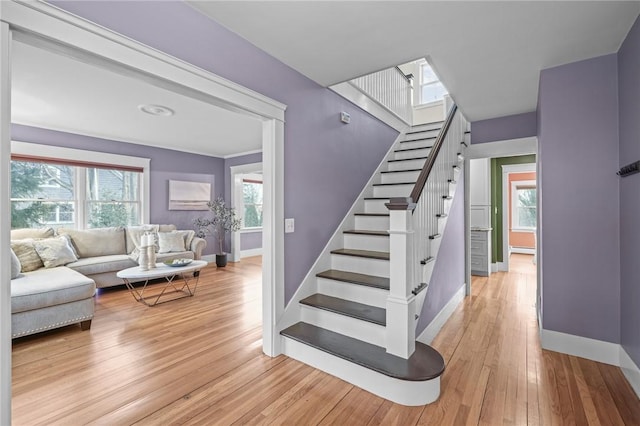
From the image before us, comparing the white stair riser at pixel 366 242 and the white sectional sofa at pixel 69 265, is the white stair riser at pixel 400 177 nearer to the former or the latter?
the white stair riser at pixel 366 242

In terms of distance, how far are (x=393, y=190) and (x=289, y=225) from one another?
1.74m

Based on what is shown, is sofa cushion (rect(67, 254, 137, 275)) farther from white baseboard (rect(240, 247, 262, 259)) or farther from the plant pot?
white baseboard (rect(240, 247, 262, 259))

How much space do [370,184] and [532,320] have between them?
93.1 inches

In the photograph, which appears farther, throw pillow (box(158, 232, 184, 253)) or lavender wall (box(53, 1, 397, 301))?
throw pillow (box(158, 232, 184, 253))

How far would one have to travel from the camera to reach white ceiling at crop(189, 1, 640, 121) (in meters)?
1.84

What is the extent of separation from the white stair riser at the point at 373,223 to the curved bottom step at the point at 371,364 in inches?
54.5

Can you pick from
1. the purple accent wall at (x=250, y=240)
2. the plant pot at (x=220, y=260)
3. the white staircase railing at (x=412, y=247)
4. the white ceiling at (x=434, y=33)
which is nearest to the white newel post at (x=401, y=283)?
the white staircase railing at (x=412, y=247)

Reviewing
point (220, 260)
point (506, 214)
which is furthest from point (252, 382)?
point (506, 214)

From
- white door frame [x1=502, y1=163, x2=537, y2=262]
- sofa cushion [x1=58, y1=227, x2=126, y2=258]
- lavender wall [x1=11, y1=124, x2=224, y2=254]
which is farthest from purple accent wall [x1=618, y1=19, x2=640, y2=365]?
lavender wall [x1=11, y1=124, x2=224, y2=254]

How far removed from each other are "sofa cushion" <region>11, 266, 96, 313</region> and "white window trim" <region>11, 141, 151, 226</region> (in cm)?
213

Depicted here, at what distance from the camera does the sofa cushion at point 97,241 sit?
14.7 ft

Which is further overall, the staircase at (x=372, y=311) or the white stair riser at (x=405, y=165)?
the white stair riser at (x=405, y=165)

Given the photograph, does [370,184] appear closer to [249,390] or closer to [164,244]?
[249,390]

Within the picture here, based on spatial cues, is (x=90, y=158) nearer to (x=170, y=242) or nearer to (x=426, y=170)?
(x=170, y=242)
